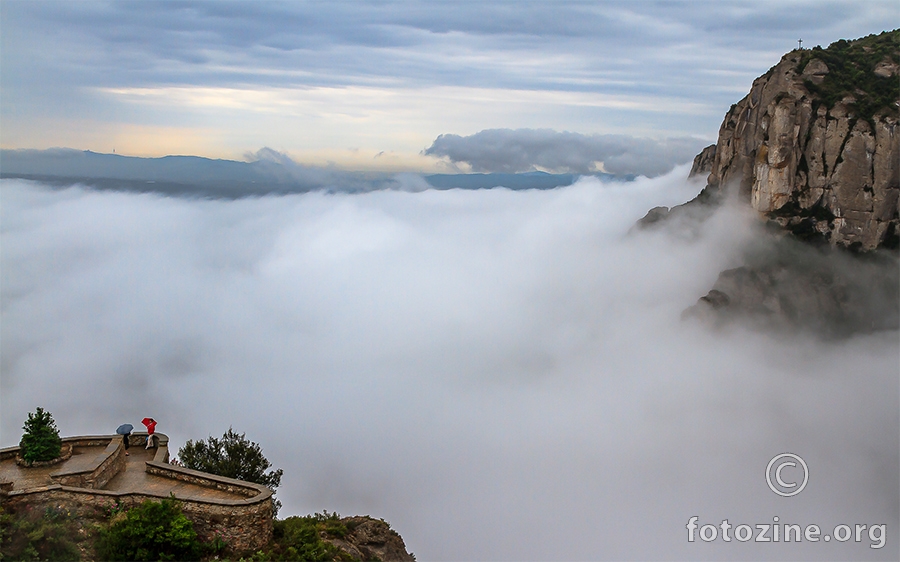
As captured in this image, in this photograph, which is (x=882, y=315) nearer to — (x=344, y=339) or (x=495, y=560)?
(x=495, y=560)

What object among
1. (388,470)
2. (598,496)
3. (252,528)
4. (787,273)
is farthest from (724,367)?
(252,528)

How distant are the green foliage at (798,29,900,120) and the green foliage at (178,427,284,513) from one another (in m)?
96.5

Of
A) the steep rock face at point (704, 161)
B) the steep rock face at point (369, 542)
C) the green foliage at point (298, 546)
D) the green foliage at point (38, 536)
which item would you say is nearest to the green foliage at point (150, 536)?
the green foliage at point (38, 536)

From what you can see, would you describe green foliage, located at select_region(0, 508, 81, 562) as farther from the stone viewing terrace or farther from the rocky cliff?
the rocky cliff

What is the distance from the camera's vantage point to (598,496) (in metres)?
82.3

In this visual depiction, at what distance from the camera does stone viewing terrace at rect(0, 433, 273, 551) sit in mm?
19344

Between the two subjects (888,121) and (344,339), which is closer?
(888,121)

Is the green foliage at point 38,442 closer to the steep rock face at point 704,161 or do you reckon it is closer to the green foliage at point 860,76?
the green foliage at point 860,76

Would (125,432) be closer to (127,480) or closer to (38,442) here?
(38,442)

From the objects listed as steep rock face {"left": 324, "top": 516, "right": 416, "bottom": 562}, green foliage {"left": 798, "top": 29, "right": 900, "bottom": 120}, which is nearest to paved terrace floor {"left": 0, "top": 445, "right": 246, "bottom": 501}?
steep rock face {"left": 324, "top": 516, "right": 416, "bottom": 562}

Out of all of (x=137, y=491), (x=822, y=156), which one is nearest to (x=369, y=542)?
(x=137, y=491)

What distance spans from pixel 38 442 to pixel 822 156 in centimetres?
10238

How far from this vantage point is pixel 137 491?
20016 mm

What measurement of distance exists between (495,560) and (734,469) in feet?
124
